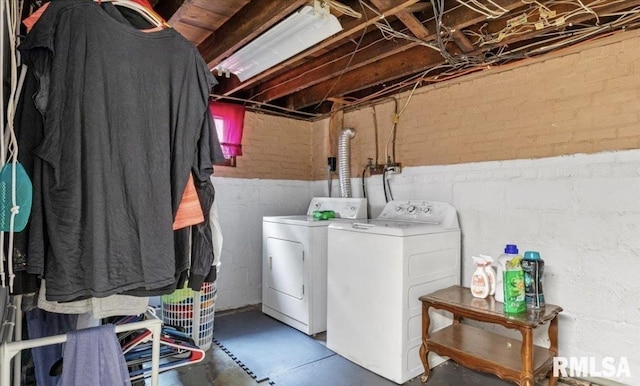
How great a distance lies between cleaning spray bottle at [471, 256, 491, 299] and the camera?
228 centimetres

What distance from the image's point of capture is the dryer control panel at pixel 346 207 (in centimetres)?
327

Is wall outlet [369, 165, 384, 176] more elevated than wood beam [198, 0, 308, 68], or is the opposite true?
wood beam [198, 0, 308, 68]

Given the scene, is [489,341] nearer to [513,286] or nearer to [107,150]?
[513,286]

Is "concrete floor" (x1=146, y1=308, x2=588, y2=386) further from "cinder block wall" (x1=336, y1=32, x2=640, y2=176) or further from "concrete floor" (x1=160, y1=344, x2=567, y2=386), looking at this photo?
"cinder block wall" (x1=336, y1=32, x2=640, y2=176)

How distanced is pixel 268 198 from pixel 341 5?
7.64ft

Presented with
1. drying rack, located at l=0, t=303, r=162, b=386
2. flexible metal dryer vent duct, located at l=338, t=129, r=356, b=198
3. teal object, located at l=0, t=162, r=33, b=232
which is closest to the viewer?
teal object, located at l=0, t=162, r=33, b=232

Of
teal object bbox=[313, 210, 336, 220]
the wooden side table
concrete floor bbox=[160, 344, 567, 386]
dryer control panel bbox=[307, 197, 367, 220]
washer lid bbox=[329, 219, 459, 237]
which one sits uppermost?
dryer control panel bbox=[307, 197, 367, 220]

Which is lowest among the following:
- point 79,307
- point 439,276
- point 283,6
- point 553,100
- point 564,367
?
point 564,367

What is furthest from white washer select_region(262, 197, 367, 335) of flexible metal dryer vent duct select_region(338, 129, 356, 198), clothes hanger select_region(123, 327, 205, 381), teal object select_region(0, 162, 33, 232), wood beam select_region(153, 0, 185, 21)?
teal object select_region(0, 162, 33, 232)

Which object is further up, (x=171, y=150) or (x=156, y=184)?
(x=171, y=150)

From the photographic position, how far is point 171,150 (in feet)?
3.91

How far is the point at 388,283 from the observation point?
90.4 inches

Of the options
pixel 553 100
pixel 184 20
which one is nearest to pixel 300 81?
→ pixel 184 20

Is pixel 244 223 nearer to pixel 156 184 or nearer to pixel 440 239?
pixel 440 239
